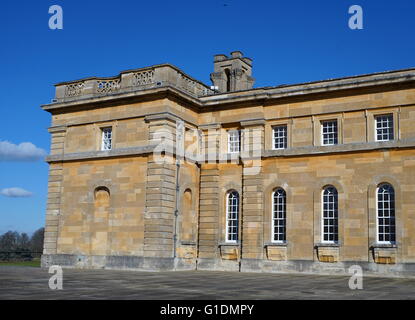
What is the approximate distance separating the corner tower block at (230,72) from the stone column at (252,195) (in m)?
7.22

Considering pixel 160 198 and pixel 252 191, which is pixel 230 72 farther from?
pixel 160 198

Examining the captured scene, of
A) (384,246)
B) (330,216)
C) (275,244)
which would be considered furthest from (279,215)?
(384,246)

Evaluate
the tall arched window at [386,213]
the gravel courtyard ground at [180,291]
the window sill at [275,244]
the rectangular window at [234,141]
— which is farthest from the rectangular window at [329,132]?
the gravel courtyard ground at [180,291]

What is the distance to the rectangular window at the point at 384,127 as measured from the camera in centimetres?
2373

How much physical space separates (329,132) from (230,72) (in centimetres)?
1040

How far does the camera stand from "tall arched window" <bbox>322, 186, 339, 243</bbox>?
79.4 feet

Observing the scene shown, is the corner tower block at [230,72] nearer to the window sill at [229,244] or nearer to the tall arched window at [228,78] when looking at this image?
the tall arched window at [228,78]

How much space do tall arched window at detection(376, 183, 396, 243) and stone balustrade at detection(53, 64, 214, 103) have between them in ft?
33.8

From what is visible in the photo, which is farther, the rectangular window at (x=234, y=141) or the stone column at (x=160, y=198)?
the rectangular window at (x=234, y=141)

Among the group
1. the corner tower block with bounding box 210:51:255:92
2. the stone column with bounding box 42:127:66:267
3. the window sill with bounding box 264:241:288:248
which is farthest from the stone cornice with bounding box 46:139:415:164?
the corner tower block with bounding box 210:51:255:92

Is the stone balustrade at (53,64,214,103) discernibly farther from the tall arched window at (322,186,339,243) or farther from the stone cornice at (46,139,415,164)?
the tall arched window at (322,186,339,243)

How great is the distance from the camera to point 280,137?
26156mm

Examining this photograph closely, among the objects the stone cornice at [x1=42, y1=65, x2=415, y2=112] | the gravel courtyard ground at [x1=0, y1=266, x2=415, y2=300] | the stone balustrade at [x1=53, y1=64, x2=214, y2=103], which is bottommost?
the gravel courtyard ground at [x1=0, y1=266, x2=415, y2=300]

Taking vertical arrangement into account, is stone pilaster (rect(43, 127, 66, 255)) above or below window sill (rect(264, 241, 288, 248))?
above
